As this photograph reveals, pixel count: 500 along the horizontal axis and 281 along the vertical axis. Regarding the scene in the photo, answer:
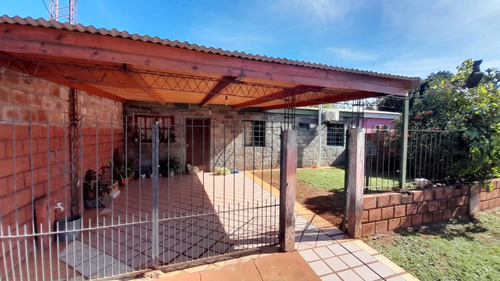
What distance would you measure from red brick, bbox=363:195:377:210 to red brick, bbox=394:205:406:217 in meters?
0.54

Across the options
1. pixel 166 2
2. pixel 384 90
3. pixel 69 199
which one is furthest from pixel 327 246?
pixel 166 2

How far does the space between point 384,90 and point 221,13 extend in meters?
5.71

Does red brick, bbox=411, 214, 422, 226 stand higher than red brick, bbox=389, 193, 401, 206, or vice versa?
red brick, bbox=389, 193, 401, 206

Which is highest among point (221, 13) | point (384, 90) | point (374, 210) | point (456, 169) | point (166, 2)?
point (166, 2)

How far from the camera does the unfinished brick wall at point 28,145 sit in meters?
2.39

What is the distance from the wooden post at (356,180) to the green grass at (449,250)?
12.9 inches

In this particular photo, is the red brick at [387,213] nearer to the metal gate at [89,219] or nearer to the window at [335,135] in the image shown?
the metal gate at [89,219]

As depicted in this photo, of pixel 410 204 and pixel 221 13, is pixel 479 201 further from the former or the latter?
pixel 221 13

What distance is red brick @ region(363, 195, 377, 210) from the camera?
360 cm

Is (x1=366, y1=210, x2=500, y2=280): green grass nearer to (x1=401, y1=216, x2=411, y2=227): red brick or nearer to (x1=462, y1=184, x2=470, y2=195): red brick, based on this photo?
(x1=401, y1=216, x2=411, y2=227): red brick

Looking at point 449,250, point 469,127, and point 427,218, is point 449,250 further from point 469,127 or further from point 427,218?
point 469,127

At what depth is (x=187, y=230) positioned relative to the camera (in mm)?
3680

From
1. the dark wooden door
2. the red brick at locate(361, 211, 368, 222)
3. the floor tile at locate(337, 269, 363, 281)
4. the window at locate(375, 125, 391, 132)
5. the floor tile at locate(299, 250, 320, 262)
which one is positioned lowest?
the floor tile at locate(337, 269, 363, 281)

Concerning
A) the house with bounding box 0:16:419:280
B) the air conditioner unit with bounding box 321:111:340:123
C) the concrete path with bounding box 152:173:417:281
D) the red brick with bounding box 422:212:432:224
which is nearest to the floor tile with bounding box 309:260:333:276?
the concrete path with bounding box 152:173:417:281
